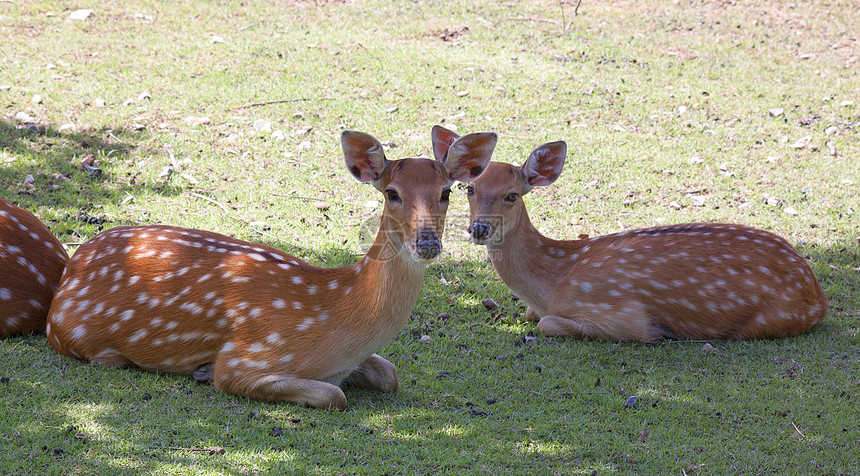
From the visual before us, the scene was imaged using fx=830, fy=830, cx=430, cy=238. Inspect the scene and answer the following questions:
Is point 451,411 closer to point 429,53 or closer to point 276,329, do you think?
point 276,329

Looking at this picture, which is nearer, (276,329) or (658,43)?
(276,329)

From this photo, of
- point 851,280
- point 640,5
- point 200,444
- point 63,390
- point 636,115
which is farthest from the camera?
point 640,5

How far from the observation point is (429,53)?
12805mm

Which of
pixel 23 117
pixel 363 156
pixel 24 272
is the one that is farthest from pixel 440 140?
pixel 23 117

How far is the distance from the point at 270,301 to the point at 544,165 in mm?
2742

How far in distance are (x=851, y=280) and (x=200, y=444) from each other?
19.8ft

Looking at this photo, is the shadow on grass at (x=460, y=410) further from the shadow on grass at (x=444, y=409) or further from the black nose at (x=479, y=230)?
the black nose at (x=479, y=230)

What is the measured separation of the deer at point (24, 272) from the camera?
5332 millimetres

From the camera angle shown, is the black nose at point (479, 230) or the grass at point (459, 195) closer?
the grass at point (459, 195)

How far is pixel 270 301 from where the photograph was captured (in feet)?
16.3

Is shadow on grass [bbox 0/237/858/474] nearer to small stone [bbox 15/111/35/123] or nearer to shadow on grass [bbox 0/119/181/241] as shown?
shadow on grass [bbox 0/119/181/241]

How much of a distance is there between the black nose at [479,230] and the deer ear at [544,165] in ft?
2.02

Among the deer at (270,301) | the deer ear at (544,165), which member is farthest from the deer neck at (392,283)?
the deer ear at (544,165)

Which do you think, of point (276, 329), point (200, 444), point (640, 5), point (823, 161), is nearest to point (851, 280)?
point (823, 161)
